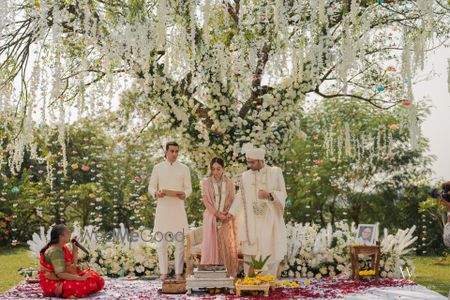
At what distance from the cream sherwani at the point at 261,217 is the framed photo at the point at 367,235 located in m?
1.21

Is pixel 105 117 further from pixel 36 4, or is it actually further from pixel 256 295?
pixel 256 295

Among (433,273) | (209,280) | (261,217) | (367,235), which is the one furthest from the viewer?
(433,273)

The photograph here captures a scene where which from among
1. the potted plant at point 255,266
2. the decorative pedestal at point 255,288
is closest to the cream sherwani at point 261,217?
the potted plant at point 255,266

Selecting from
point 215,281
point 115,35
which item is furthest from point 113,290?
point 115,35

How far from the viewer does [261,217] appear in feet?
21.8

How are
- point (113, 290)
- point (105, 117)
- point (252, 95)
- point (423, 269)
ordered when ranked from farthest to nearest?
point (105, 117), point (423, 269), point (252, 95), point (113, 290)

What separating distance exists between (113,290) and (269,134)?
252 centimetres

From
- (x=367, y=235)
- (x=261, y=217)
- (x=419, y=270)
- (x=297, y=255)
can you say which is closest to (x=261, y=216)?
(x=261, y=217)

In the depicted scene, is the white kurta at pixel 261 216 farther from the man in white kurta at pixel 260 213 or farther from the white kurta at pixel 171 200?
the white kurta at pixel 171 200

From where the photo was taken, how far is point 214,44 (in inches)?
315

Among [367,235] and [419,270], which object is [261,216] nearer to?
[367,235]

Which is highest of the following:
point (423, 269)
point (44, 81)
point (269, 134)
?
point (44, 81)

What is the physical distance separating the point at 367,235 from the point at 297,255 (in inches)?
32.7

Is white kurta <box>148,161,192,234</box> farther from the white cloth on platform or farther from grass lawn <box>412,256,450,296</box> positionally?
grass lawn <box>412,256,450,296</box>
